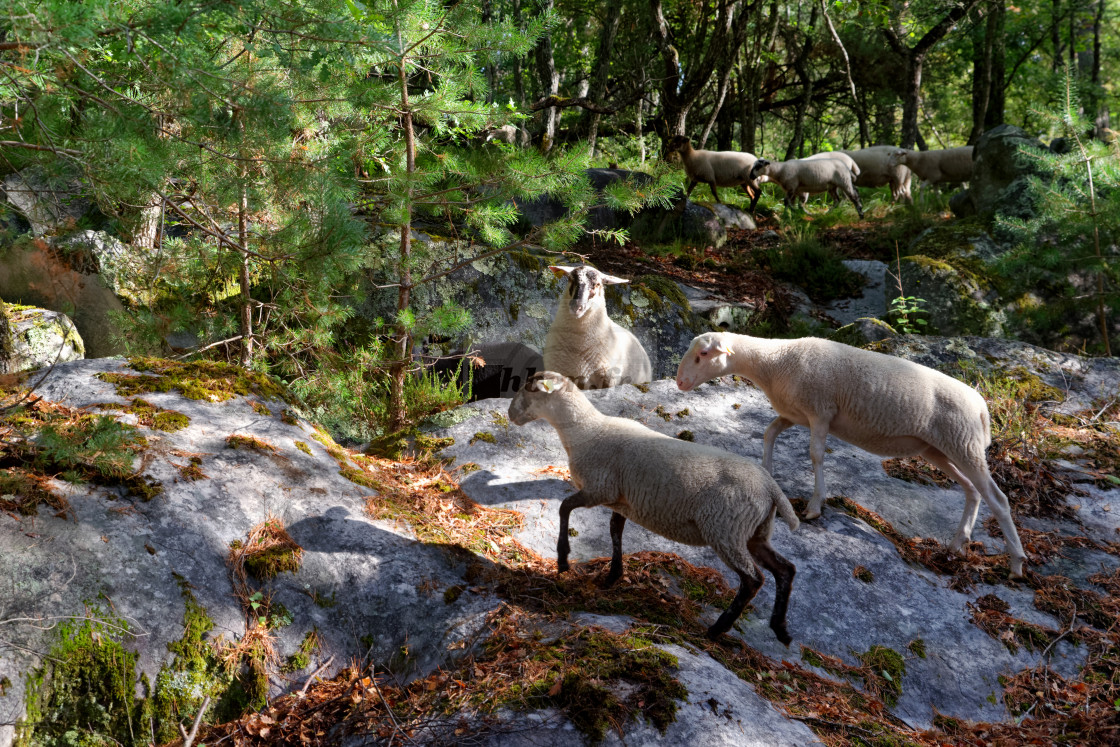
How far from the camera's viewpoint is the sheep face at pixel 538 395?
4074 millimetres

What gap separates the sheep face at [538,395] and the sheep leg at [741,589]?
1.36m

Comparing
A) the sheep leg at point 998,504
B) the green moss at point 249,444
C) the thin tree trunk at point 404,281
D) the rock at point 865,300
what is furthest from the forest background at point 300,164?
the rock at point 865,300

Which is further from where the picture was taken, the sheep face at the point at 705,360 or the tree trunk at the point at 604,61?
the tree trunk at the point at 604,61

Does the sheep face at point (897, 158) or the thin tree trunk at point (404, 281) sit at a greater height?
the sheep face at point (897, 158)

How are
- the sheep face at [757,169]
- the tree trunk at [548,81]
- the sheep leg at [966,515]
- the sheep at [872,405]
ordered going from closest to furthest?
the sheep at [872,405] < the sheep leg at [966,515] < the tree trunk at [548,81] < the sheep face at [757,169]

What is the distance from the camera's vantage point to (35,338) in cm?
675

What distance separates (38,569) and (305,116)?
338cm

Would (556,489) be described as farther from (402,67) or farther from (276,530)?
(402,67)

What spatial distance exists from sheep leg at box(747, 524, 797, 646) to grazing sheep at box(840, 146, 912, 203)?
54.6 ft

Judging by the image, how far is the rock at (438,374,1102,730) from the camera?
3.57 m

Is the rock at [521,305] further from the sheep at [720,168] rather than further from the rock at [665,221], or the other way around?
the sheep at [720,168]

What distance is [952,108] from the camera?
28.5 metres

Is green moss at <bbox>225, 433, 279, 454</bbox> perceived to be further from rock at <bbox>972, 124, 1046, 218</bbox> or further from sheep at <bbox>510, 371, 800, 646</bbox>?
rock at <bbox>972, 124, 1046, 218</bbox>

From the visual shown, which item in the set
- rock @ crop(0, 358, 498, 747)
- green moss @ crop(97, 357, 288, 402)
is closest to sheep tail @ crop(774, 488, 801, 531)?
rock @ crop(0, 358, 498, 747)
